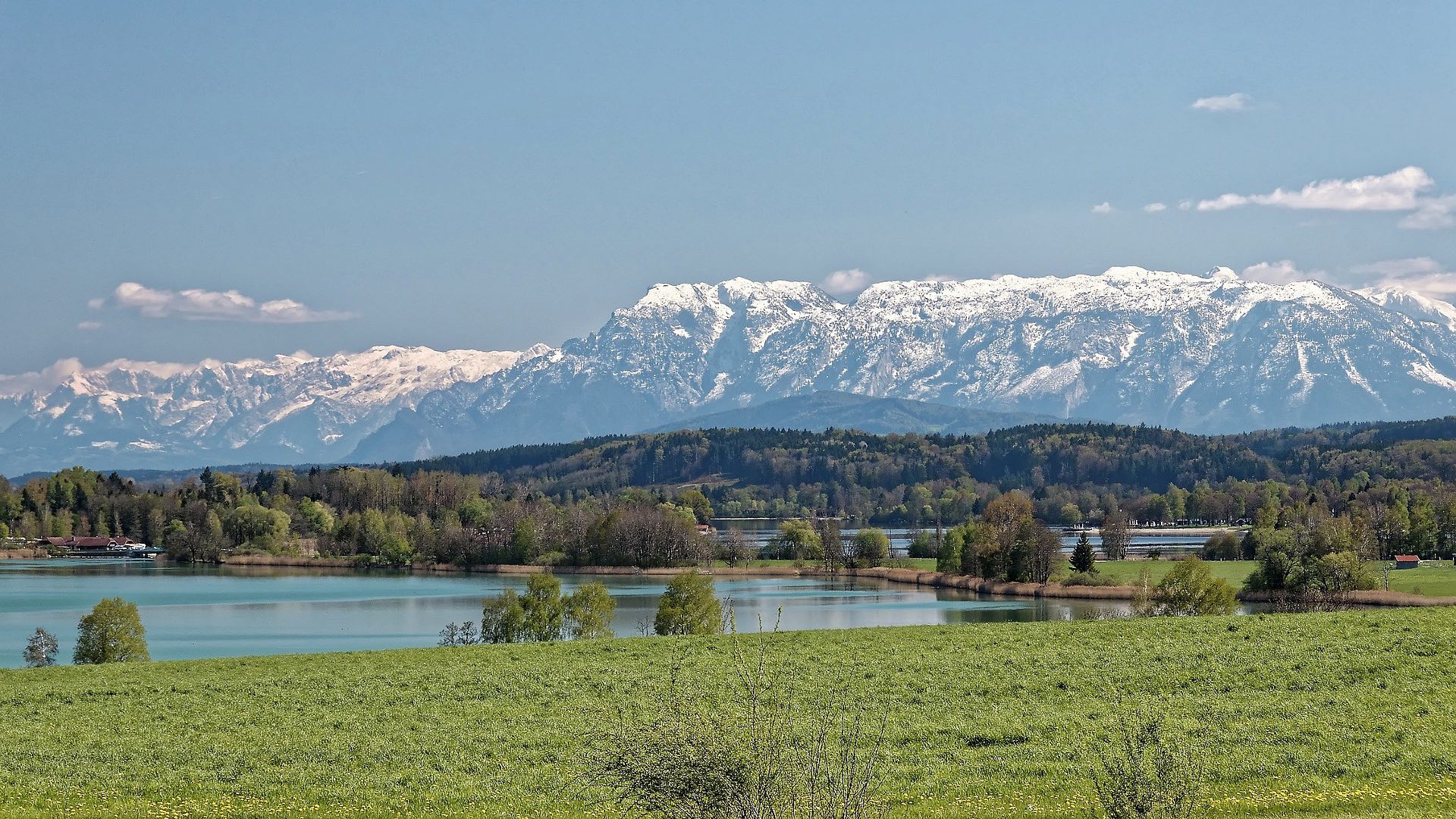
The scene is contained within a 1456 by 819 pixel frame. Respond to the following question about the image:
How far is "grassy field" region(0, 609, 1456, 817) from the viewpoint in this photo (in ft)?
61.1

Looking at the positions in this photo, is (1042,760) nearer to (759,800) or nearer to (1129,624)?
(759,800)

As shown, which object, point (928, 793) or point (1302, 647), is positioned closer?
point (928, 793)

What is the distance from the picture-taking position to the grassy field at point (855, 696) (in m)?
18.6

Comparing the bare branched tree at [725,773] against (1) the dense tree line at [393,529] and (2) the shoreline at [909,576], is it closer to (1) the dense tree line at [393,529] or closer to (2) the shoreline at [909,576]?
(2) the shoreline at [909,576]

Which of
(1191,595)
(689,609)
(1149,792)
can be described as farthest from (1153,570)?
(1149,792)

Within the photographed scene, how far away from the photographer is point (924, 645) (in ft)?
101

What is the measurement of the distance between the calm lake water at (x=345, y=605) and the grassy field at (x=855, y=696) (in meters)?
26.8

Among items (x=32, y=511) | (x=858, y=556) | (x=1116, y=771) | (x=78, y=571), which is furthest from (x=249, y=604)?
(x=32, y=511)

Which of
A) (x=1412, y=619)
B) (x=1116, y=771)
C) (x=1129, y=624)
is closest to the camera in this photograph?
(x=1116, y=771)

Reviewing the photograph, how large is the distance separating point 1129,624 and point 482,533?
12942 centimetres

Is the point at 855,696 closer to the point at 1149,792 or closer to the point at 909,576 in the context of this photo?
the point at 1149,792

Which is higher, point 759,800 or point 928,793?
point 759,800

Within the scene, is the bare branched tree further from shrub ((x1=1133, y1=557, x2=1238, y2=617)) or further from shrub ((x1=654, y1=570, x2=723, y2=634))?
shrub ((x1=1133, y1=557, x2=1238, y2=617))

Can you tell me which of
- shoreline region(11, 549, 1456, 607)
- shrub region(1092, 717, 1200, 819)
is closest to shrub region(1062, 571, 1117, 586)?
shoreline region(11, 549, 1456, 607)
